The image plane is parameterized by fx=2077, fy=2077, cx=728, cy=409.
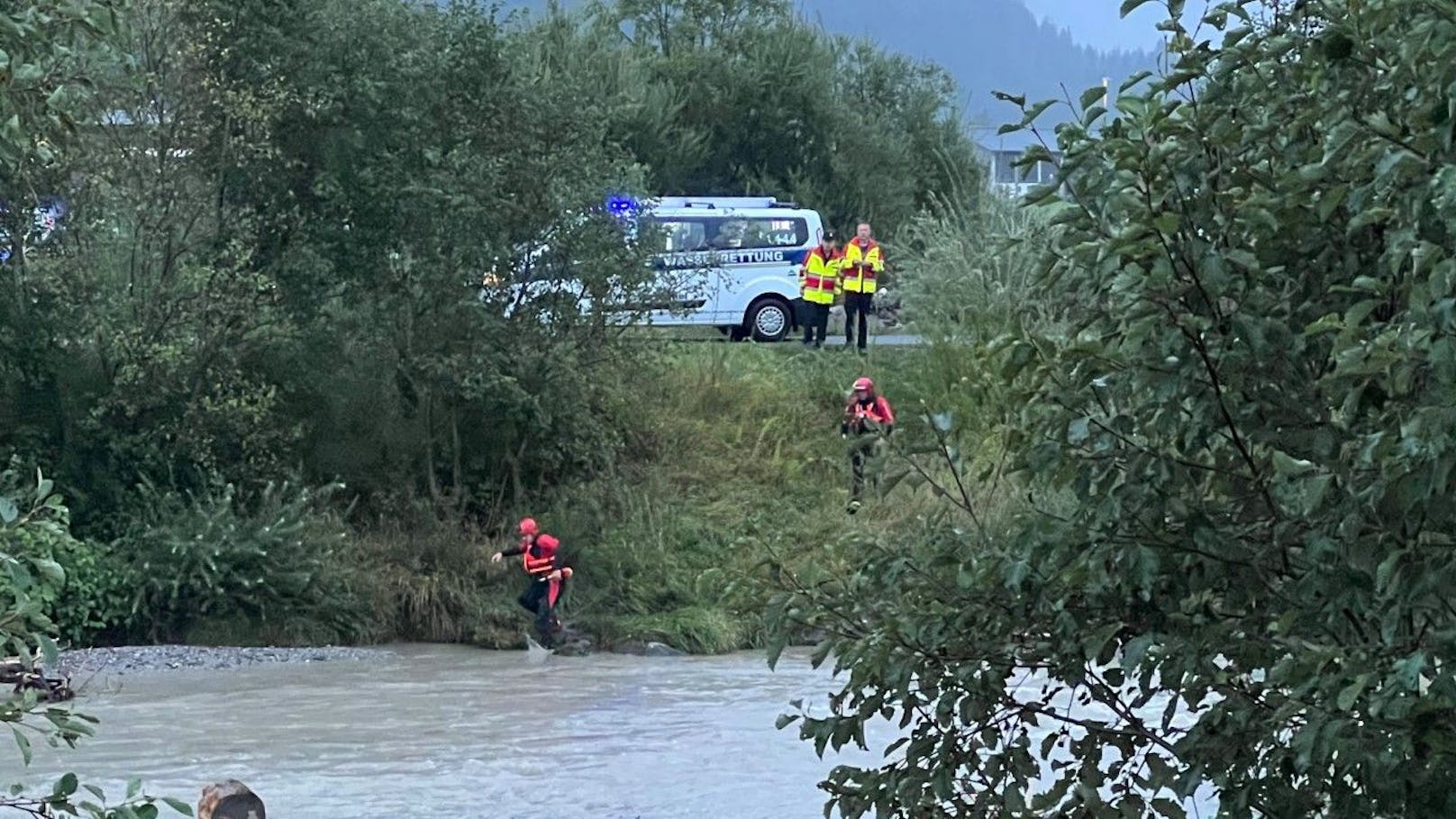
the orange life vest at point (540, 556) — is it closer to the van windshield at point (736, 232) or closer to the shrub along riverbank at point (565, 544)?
the shrub along riverbank at point (565, 544)

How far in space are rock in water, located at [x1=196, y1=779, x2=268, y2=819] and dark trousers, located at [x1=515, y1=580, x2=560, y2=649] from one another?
1126cm

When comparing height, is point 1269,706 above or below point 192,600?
above

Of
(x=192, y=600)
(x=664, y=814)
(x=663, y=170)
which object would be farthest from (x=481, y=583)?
(x=663, y=170)

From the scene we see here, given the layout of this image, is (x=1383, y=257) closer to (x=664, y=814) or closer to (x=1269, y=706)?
(x=1269, y=706)

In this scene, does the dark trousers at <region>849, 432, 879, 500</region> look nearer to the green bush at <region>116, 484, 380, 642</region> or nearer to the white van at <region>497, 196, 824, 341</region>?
the green bush at <region>116, 484, 380, 642</region>

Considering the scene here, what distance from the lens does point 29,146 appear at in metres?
3.88

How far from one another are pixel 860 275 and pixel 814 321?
4.24ft

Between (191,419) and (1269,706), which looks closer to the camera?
(1269,706)

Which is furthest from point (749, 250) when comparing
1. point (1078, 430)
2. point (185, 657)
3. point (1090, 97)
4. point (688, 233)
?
point (1078, 430)

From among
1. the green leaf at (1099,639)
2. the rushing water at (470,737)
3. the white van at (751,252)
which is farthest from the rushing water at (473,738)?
the white van at (751,252)

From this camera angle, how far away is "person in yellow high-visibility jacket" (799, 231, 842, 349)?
2608cm

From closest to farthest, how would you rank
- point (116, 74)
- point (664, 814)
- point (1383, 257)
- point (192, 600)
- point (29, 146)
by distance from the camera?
point (1383, 257), point (29, 146), point (664, 814), point (116, 74), point (192, 600)

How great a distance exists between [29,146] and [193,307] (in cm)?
1520

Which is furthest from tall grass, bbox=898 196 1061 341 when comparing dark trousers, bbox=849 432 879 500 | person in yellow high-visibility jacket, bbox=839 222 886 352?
dark trousers, bbox=849 432 879 500
